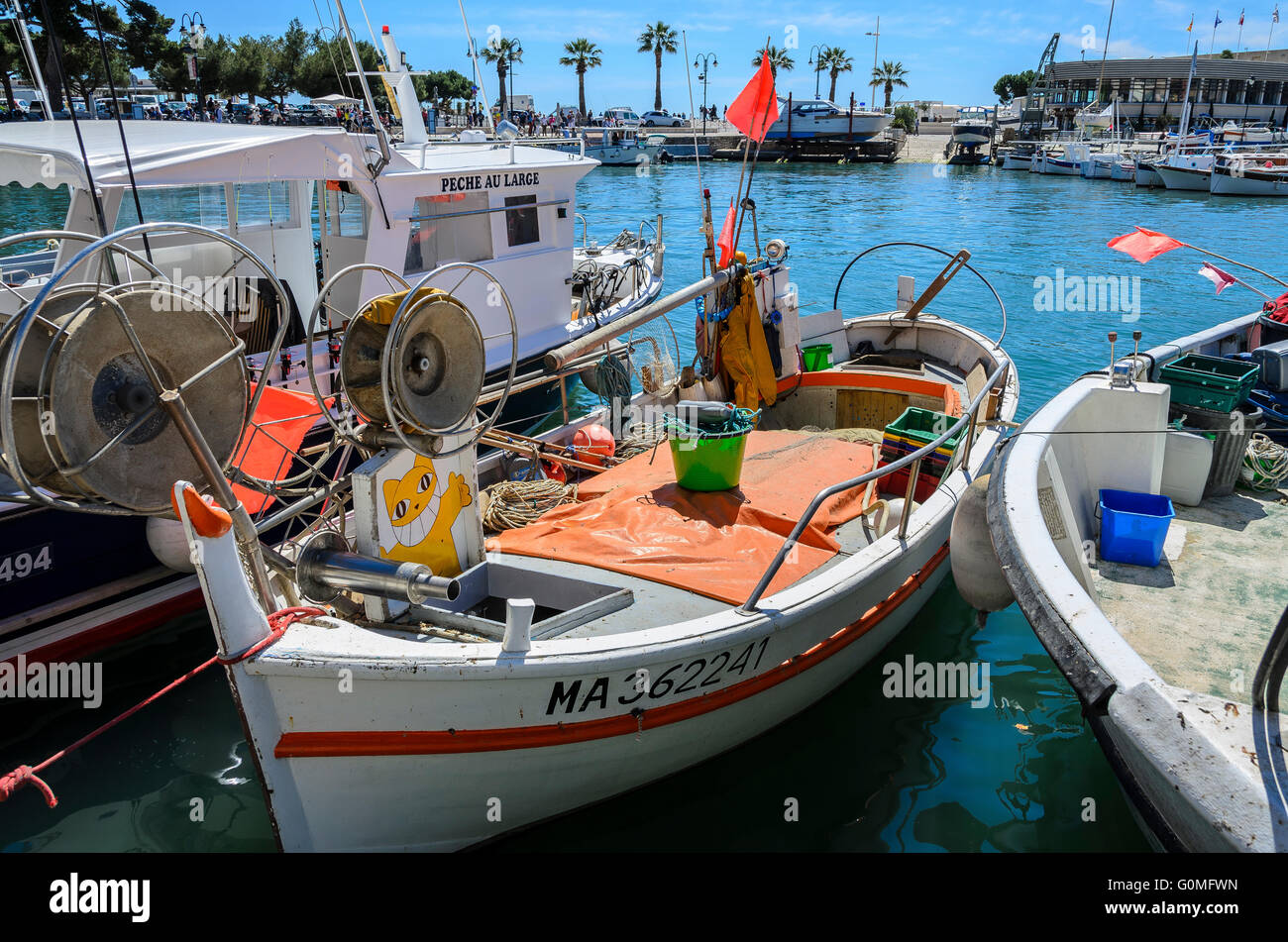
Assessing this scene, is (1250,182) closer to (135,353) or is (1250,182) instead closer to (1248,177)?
(1248,177)

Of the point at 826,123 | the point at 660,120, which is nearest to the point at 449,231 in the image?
the point at 826,123

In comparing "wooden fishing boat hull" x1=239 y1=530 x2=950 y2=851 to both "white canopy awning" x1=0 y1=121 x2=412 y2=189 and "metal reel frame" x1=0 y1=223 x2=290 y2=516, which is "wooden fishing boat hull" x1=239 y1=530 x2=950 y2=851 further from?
"white canopy awning" x1=0 y1=121 x2=412 y2=189

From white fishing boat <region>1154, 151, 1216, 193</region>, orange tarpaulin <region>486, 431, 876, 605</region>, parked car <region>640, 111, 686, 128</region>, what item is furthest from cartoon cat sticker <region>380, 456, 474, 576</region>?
parked car <region>640, 111, 686, 128</region>

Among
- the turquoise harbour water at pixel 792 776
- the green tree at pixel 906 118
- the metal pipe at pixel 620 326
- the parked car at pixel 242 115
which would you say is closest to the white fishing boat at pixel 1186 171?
the green tree at pixel 906 118

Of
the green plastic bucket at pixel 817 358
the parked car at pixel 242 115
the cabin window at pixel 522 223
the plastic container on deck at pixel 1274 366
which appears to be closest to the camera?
the plastic container on deck at pixel 1274 366

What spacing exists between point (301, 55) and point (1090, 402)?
69245mm

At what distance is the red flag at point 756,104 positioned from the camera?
8070 mm

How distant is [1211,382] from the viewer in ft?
21.8

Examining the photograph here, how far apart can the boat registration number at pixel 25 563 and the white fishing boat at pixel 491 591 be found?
197 cm

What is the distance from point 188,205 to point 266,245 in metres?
1.39

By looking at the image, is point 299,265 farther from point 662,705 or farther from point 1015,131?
point 1015,131

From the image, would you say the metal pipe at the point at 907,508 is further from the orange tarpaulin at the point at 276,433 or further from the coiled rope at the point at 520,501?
the orange tarpaulin at the point at 276,433

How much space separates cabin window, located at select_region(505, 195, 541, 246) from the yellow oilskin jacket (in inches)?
158
